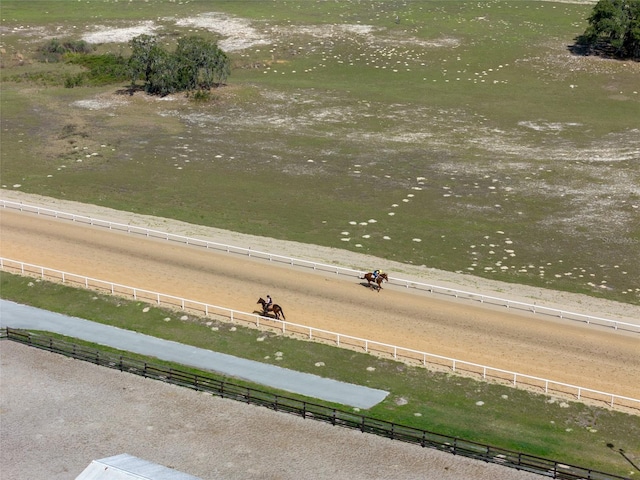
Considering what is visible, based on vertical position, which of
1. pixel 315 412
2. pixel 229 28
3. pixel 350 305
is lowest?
pixel 350 305

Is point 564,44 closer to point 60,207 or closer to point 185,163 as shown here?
point 185,163

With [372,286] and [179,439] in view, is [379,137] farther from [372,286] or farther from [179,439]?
[179,439]

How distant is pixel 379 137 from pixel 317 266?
103 feet

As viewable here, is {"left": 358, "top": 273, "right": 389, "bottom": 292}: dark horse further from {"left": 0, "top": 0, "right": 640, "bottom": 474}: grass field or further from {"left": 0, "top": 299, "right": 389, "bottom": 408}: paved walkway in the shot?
{"left": 0, "top": 299, "right": 389, "bottom": 408}: paved walkway

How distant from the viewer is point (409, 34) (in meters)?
119

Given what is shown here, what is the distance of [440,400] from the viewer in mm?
41562

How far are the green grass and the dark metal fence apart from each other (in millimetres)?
1016

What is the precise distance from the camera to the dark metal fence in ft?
117

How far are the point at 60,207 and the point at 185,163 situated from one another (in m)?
13.5

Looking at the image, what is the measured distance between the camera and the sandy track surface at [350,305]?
4509cm

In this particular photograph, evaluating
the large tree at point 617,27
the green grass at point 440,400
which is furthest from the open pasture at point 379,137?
the green grass at point 440,400

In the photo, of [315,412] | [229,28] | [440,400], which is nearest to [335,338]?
[440,400]

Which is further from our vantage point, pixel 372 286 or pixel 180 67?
Answer: pixel 180 67

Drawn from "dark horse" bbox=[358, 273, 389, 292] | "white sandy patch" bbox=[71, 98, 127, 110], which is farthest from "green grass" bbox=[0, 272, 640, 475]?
"white sandy patch" bbox=[71, 98, 127, 110]
